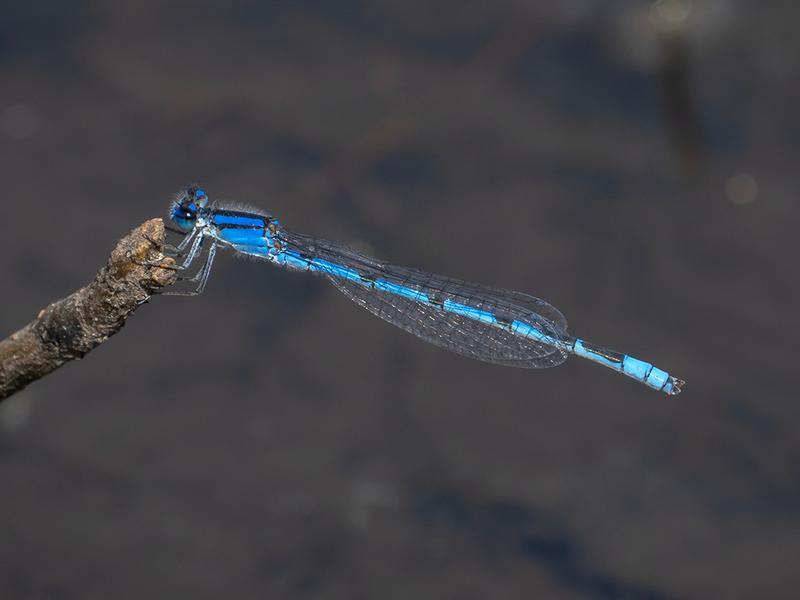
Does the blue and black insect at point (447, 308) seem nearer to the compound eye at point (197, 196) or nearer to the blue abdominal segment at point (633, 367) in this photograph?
the blue abdominal segment at point (633, 367)

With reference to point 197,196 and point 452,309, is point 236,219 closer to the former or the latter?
point 197,196

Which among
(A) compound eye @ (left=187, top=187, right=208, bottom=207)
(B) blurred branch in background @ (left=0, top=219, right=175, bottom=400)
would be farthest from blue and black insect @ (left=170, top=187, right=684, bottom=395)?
(B) blurred branch in background @ (left=0, top=219, right=175, bottom=400)

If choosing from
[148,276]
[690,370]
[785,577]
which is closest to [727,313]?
[690,370]

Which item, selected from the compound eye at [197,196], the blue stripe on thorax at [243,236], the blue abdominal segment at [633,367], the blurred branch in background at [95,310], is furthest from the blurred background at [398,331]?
the blurred branch in background at [95,310]

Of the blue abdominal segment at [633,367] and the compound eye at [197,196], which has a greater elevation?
the blue abdominal segment at [633,367]

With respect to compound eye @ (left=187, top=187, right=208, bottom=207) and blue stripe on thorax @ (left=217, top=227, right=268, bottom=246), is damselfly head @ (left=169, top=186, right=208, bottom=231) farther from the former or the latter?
blue stripe on thorax @ (left=217, top=227, right=268, bottom=246)

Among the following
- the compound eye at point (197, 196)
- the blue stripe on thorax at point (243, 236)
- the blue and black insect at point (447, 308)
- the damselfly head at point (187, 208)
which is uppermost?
the blue and black insect at point (447, 308)
